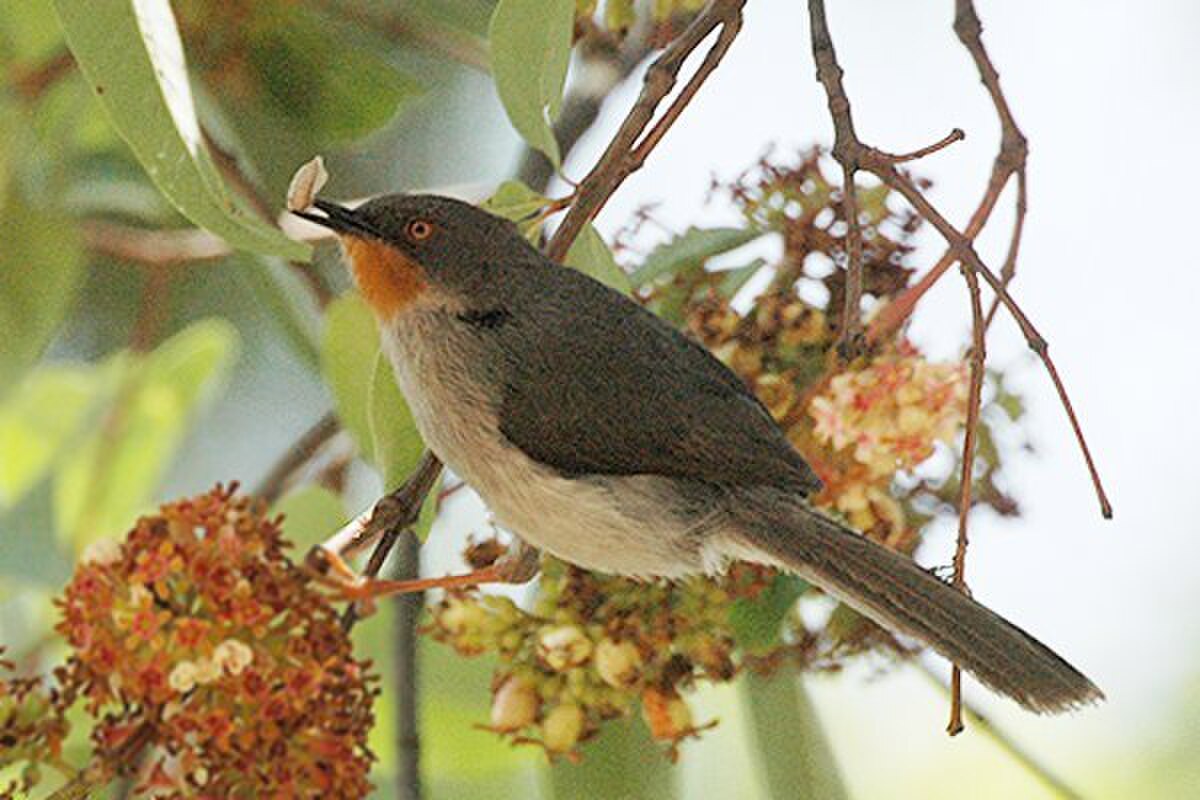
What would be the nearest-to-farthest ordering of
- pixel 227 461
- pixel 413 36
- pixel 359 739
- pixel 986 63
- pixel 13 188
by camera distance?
pixel 359 739 → pixel 986 63 → pixel 13 188 → pixel 413 36 → pixel 227 461

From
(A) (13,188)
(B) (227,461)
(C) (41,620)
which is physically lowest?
(C) (41,620)

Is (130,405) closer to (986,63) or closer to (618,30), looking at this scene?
(618,30)

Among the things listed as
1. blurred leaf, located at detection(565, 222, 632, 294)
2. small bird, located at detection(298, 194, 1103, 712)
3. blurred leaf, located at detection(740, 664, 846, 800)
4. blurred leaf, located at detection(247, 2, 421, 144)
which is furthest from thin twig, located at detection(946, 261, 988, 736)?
blurred leaf, located at detection(247, 2, 421, 144)

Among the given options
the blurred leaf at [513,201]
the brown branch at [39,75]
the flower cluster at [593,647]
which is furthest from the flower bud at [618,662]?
the brown branch at [39,75]

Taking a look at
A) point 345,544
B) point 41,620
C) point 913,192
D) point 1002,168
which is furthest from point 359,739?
point 41,620

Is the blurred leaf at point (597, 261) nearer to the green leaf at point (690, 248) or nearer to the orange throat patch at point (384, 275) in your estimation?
the green leaf at point (690, 248)

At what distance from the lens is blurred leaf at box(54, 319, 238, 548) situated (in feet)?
11.1

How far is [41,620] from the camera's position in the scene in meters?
3.39

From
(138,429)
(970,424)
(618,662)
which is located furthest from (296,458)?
(970,424)

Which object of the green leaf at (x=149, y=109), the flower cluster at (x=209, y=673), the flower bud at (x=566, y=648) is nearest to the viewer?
the flower cluster at (x=209, y=673)

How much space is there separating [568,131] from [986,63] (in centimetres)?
122

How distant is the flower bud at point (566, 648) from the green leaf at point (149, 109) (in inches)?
22.6

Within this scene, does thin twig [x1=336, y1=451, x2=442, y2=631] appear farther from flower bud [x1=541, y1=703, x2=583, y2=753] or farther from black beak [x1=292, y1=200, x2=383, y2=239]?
black beak [x1=292, y1=200, x2=383, y2=239]

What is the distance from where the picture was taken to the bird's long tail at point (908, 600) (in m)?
2.11
